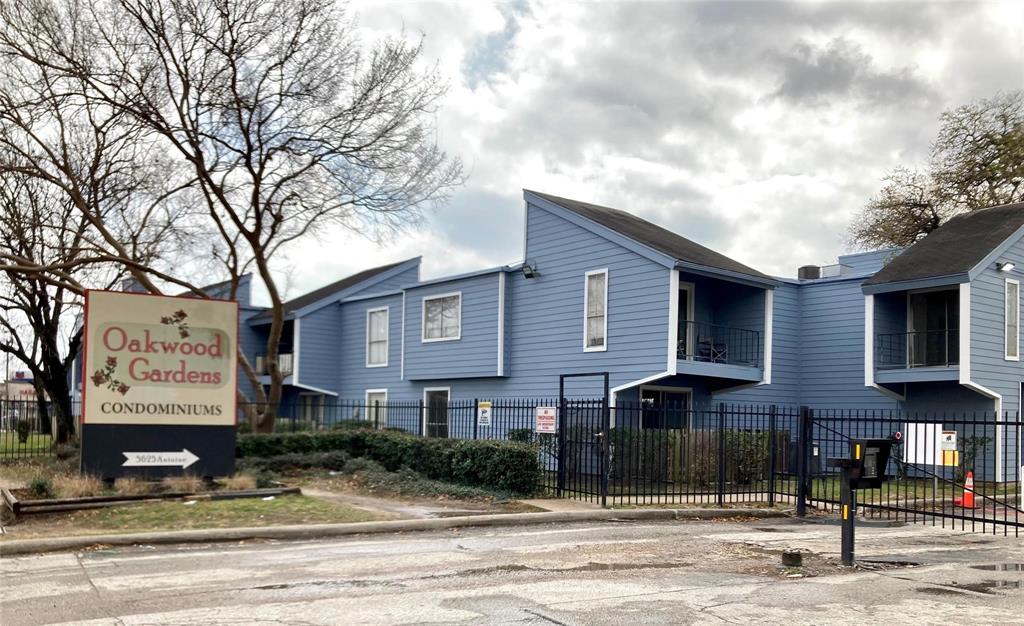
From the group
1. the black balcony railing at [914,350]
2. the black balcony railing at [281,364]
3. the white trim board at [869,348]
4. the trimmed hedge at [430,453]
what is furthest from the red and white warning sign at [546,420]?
the black balcony railing at [281,364]

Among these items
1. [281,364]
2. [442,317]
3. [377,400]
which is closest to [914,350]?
[442,317]

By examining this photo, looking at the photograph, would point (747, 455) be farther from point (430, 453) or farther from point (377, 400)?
point (377, 400)

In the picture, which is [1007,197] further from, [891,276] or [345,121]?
[345,121]

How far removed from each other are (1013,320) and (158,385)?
2013 cm

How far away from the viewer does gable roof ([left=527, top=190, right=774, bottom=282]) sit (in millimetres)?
23875

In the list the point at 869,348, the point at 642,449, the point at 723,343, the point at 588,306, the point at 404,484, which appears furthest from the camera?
the point at 723,343

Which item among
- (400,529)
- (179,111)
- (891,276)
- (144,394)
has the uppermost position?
(179,111)

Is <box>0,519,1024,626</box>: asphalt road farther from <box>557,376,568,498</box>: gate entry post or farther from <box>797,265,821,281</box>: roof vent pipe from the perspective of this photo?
<box>797,265,821,281</box>: roof vent pipe

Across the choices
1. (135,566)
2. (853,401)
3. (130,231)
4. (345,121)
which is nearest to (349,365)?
(130,231)

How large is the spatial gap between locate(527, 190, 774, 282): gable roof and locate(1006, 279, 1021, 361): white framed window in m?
5.82

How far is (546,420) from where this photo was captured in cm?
1752

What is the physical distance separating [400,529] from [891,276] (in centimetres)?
1581

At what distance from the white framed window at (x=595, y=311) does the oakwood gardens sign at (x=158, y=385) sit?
9.77 meters

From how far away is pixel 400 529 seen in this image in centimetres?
1358
